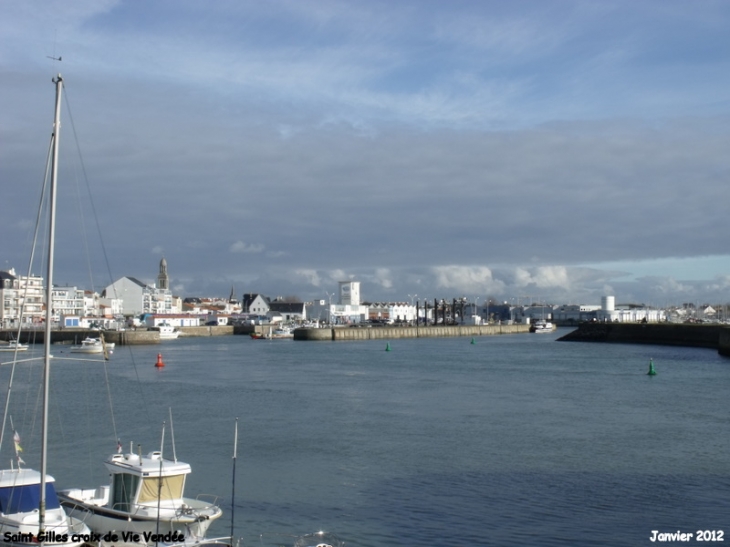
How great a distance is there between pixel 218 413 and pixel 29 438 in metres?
9.05

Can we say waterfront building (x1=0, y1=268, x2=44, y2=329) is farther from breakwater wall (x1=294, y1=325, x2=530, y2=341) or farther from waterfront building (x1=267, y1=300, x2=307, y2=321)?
waterfront building (x1=267, y1=300, x2=307, y2=321)

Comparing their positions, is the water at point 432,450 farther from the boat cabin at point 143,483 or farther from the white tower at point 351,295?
the white tower at point 351,295

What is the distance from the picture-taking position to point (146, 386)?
48.0 metres

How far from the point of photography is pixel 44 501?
13.5 metres

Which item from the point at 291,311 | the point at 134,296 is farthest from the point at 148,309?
the point at 291,311

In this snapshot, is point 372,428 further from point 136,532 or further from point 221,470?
point 136,532

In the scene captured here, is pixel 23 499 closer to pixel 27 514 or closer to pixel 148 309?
pixel 27 514

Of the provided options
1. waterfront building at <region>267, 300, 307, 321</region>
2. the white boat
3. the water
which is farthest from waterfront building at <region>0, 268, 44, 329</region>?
the white boat

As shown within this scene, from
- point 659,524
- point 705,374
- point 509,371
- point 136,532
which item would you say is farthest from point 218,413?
point 705,374

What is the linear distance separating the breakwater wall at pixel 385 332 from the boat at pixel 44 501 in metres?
106

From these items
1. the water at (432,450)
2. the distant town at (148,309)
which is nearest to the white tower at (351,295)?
the distant town at (148,309)

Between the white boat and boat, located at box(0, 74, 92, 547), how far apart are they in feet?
4.08

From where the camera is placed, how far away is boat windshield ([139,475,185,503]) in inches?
629

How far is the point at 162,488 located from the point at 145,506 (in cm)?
47
